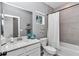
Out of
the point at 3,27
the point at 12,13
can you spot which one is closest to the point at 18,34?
the point at 3,27

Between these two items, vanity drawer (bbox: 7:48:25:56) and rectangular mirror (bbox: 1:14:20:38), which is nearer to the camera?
vanity drawer (bbox: 7:48:25:56)

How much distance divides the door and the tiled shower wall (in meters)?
0.20

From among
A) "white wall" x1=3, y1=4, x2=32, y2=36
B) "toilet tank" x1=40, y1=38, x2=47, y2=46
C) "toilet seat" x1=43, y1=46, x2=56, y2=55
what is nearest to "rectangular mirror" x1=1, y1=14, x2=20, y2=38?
"white wall" x1=3, y1=4, x2=32, y2=36

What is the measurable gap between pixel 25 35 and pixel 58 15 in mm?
1267

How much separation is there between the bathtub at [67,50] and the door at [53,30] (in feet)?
0.61

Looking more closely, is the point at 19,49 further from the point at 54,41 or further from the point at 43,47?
the point at 54,41

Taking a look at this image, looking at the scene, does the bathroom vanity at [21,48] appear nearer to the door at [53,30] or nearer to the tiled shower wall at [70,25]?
the door at [53,30]

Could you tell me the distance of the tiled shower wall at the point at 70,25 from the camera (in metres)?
2.15

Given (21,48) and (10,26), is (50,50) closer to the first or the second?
(21,48)

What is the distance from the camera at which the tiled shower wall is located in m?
2.15

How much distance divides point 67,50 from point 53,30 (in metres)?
0.78

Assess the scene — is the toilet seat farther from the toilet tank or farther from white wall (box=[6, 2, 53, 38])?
white wall (box=[6, 2, 53, 38])

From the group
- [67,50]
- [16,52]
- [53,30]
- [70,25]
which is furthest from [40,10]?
[67,50]


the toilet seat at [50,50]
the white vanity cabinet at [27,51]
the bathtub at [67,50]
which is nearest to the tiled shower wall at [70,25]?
the bathtub at [67,50]
